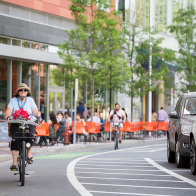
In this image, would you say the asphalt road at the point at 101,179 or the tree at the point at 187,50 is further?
the tree at the point at 187,50

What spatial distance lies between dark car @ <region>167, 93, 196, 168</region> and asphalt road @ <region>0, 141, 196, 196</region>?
358 mm

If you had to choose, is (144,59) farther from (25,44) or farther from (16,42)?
(16,42)

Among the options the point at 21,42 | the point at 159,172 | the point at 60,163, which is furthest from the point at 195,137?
the point at 21,42

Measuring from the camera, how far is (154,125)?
27.1m

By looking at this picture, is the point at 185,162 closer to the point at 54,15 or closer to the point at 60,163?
the point at 60,163

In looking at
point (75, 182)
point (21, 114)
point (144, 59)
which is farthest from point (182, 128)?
point (144, 59)

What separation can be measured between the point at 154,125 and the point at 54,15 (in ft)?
28.9

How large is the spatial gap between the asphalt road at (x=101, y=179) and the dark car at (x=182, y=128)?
1.17 ft

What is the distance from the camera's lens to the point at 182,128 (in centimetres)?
1085

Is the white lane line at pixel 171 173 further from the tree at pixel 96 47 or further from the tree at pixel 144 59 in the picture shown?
the tree at pixel 144 59

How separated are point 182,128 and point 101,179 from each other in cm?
257

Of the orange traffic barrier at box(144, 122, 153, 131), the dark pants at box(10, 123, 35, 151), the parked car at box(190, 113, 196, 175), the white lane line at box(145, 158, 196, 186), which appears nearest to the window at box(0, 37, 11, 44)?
the orange traffic barrier at box(144, 122, 153, 131)

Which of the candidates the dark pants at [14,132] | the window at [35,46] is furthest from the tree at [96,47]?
the dark pants at [14,132]

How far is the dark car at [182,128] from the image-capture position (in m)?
10.6
